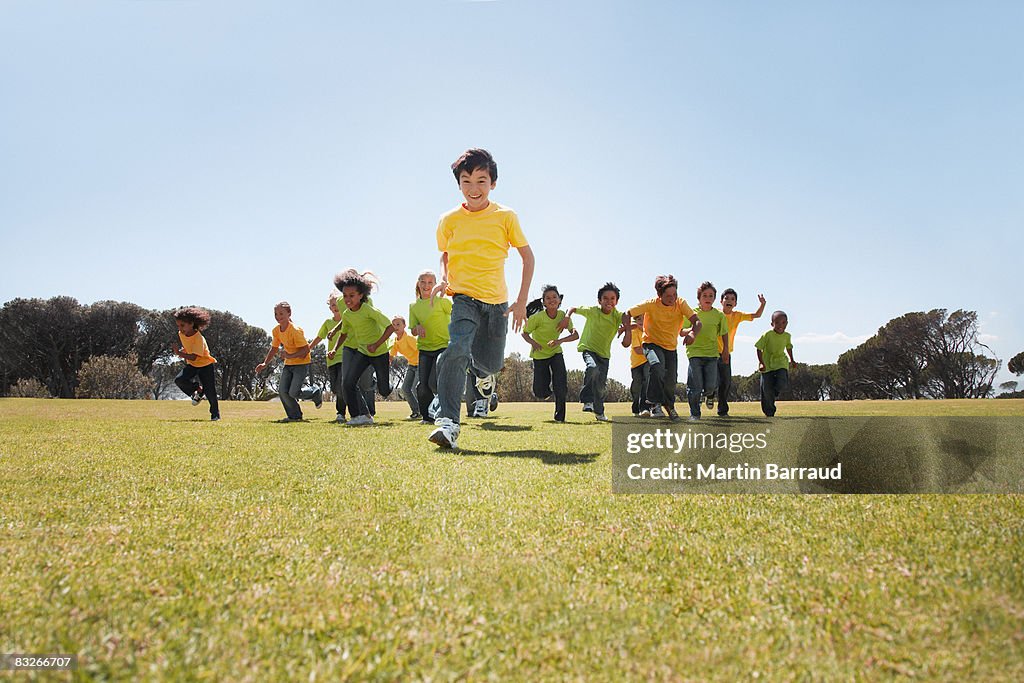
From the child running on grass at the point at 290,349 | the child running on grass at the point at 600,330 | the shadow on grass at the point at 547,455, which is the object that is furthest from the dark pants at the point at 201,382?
the shadow on grass at the point at 547,455

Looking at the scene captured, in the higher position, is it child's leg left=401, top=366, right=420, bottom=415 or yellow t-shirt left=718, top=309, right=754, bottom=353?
yellow t-shirt left=718, top=309, right=754, bottom=353

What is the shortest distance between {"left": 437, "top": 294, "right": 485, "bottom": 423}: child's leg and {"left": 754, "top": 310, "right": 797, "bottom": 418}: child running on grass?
27.0ft

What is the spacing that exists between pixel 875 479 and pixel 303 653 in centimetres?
297

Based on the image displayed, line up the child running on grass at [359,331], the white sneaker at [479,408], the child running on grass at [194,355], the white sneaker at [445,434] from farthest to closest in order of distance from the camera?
the child running on grass at [194,355] → the white sneaker at [479,408] → the child running on grass at [359,331] → the white sneaker at [445,434]

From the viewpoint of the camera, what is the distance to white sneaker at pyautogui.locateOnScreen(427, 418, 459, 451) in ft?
16.0

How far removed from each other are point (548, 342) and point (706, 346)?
277 centimetres

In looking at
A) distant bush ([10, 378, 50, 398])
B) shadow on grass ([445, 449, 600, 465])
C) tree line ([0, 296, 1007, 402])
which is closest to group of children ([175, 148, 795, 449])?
shadow on grass ([445, 449, 600, 465])

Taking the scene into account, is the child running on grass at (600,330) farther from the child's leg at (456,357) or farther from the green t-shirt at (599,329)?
the child's leg at (456,357)

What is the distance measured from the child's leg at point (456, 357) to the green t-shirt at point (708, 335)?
6.02m

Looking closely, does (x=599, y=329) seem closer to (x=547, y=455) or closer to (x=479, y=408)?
(x=479, y=408)

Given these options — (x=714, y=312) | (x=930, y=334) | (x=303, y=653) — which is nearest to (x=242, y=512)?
(x=303, y=653)

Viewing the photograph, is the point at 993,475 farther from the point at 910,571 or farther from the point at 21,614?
the point at 21,614

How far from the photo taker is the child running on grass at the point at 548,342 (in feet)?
32.4

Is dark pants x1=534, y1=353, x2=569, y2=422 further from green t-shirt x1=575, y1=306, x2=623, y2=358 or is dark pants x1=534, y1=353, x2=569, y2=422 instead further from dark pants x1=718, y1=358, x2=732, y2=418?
dark pants x1=718, y1=358, x2=732, y2=418
